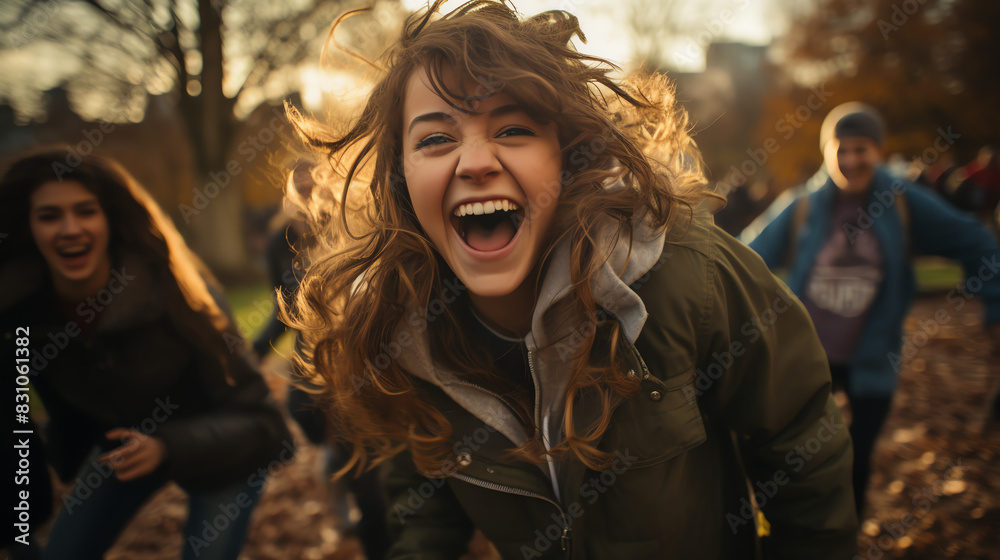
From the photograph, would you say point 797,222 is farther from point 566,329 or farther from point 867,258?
point 566,329

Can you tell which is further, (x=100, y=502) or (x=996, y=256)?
(x=996, y=256)

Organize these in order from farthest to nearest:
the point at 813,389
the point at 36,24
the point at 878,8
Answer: the point at 878,8 < the point at 36,24 < the point at 813,389

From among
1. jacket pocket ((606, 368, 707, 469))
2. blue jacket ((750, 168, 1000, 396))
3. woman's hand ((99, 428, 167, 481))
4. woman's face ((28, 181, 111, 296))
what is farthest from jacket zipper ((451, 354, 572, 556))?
blue jacket ((750, 168, 1000, 396))

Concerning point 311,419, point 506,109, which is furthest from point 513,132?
point 311,419

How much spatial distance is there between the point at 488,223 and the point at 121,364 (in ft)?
5.61

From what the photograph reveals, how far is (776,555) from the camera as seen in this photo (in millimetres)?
1800

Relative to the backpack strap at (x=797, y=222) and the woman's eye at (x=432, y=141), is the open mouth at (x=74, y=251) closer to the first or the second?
the woman's eye at (x=432, y=141)

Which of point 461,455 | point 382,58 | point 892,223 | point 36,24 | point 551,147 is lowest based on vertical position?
point 461,455

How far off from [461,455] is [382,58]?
1.25m

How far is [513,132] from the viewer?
158 cm

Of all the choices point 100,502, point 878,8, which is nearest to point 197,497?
point 100,502

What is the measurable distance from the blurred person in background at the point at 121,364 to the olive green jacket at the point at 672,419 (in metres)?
1.21

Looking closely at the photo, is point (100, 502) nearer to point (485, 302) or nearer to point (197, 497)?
point (197, 497)

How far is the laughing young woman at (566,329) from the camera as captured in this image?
60.7 inches
